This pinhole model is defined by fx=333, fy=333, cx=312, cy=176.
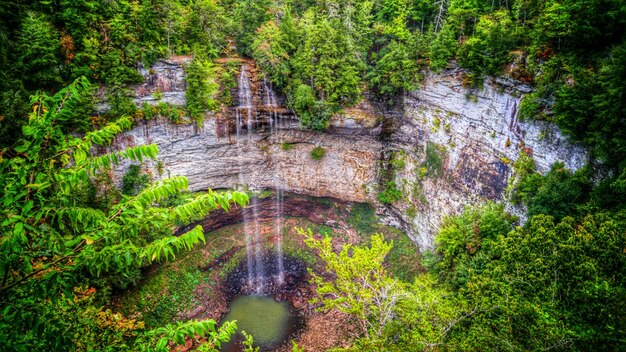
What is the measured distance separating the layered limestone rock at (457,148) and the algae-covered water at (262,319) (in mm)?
11466

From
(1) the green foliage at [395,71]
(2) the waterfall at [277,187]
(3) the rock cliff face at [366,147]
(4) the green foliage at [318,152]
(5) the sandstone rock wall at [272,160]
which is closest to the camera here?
(3) the rock cliff face at [366,147]

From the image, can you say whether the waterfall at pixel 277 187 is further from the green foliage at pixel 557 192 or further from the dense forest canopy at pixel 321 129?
the green foliage at pixel 557 192

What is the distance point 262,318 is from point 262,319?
0.10m

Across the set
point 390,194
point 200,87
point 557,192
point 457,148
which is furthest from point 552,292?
point 200,87

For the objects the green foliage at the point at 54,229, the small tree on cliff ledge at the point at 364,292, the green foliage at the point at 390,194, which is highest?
the green foliage at the point at 54,229

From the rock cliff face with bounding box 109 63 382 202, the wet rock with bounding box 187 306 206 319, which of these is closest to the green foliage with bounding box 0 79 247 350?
the wet rock with bounding box 187 306 206 319

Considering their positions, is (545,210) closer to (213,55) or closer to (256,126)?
(256,126)

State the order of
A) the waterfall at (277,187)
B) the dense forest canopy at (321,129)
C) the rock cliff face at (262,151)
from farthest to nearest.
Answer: the waterfall at (277,187), the rock cliff face at (262,151), the dense forest canopy at (321,129)

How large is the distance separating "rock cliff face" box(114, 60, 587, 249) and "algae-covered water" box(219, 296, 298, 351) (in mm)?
9609

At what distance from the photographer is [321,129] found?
88.6ft

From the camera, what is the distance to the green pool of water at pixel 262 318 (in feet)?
70.4

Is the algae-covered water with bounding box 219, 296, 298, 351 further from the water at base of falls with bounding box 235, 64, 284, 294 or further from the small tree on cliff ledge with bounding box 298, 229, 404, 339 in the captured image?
the small tree on cliff ledge with bounding box 298, 229, 404, 339

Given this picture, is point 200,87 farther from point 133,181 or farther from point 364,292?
point 364,292

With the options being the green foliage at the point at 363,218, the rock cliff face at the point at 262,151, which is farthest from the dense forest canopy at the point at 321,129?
the green foliage at the point at 363,218
